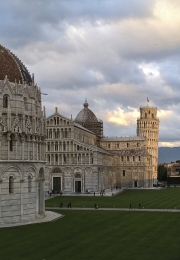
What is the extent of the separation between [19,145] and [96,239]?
55.0 feet

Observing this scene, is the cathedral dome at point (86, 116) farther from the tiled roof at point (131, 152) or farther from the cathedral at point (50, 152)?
the tiled roof at point (131, 152)

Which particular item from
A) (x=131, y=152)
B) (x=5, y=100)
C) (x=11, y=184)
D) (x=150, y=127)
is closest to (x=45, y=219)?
(x=11, y=184)

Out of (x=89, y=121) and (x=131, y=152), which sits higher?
(x=89, y=121)

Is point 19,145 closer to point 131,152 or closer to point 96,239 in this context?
point 96,239

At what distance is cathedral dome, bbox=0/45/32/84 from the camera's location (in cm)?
5372

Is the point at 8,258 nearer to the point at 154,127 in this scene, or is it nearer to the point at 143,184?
the point at 143,184

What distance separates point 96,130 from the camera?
483ft

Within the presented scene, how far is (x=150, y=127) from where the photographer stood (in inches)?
6471

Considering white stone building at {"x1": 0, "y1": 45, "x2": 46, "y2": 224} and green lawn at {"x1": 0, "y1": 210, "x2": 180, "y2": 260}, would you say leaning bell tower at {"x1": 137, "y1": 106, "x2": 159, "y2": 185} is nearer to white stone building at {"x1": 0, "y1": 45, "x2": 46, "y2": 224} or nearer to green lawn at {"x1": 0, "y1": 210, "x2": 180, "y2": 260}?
green lawn at {"x1": 0, "y1": 210, "x2": 180, "y2": 260}

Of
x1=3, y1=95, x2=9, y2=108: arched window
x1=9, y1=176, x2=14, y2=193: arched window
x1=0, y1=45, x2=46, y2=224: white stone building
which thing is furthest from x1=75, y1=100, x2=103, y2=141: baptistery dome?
x1=9, y1=176, x2=14, y2=193: arched window

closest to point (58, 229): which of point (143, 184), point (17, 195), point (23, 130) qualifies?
point (17, 195)

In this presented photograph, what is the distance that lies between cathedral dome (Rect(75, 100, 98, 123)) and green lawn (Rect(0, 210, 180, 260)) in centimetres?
9222

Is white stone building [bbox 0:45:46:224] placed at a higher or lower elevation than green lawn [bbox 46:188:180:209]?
higher

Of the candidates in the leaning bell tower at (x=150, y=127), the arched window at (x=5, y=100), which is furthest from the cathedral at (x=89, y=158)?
the arched window at (x=5, y=100)
